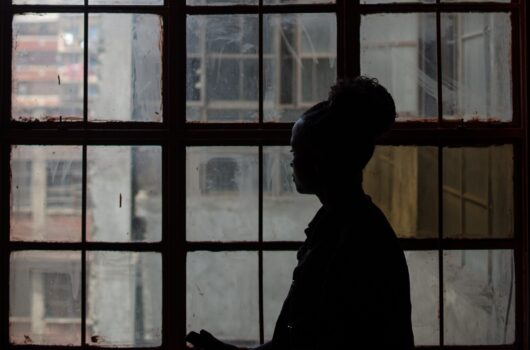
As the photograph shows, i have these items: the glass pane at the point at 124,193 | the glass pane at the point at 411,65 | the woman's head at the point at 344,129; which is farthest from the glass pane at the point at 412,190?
the woman's head at the point at 344,129

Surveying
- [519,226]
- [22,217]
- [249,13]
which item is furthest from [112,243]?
[519,226]

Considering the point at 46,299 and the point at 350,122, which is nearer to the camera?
the point at 350,122

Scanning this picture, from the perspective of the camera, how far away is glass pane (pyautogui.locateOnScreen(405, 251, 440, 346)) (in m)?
2.12

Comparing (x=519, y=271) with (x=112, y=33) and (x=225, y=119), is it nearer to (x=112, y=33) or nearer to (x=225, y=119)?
(x=225, y=119)

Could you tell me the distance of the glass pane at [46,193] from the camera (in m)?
2.13

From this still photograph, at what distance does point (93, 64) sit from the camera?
2.14m

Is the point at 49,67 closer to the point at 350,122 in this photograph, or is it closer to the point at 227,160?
the point at 227,160

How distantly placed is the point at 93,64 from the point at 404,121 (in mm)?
1042

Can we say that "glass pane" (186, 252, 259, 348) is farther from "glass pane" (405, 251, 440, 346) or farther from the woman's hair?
the woman's hair

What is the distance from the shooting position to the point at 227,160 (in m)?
2.14

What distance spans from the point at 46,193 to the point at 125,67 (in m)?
0.49

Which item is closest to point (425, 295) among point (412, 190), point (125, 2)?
point (412, 190)

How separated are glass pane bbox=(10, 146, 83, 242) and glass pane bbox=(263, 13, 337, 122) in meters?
0.67

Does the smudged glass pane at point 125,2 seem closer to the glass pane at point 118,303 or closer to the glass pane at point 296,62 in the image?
the glass pane at point 296,62
